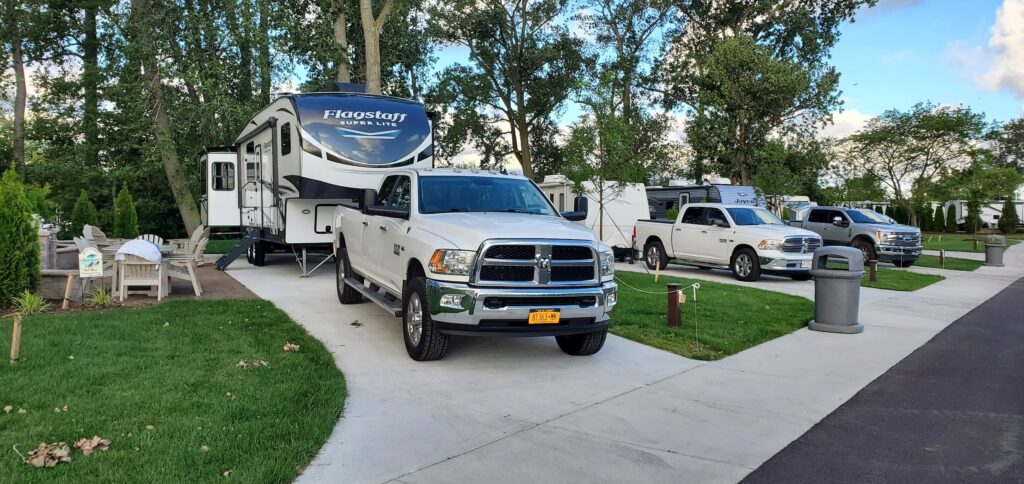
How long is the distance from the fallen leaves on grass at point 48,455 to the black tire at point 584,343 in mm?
4585

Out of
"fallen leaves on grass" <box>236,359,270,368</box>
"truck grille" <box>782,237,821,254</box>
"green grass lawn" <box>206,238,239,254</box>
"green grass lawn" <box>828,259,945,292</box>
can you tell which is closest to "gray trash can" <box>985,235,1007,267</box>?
"green grass lawn" <box>828,259,945,292</box>

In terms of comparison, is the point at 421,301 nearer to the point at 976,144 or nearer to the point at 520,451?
the point at 520,451

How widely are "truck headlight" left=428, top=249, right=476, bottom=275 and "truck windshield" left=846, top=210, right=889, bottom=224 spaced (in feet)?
58.2

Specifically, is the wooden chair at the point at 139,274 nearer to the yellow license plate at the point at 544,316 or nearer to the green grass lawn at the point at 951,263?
the yellow license plate at the point at 544,316

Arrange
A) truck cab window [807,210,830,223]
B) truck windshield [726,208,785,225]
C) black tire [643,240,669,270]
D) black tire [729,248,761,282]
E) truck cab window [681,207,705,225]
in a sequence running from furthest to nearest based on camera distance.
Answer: truck cab window [807,210,830,223], black tire [643,240,669,270], truck cab window [681,207,705,225], truck windshield [726,208,785,225], black tire [729,248,761,282]

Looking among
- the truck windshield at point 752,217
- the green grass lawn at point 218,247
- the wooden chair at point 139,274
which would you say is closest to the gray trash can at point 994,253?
the truck windshield at point 752,217

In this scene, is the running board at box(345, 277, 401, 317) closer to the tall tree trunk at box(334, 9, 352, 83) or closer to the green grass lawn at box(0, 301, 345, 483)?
the green grass lawn at box(0, 301, 345, 483)

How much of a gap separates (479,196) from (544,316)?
214 centimetres

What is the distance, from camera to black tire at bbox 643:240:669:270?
17500 mm

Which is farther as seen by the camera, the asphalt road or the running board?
the running board

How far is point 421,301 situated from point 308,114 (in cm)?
670

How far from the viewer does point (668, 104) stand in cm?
3816

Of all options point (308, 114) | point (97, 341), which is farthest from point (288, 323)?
point (308, 114)

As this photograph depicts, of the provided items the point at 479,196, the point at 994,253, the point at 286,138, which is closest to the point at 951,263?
the point at 994,253
